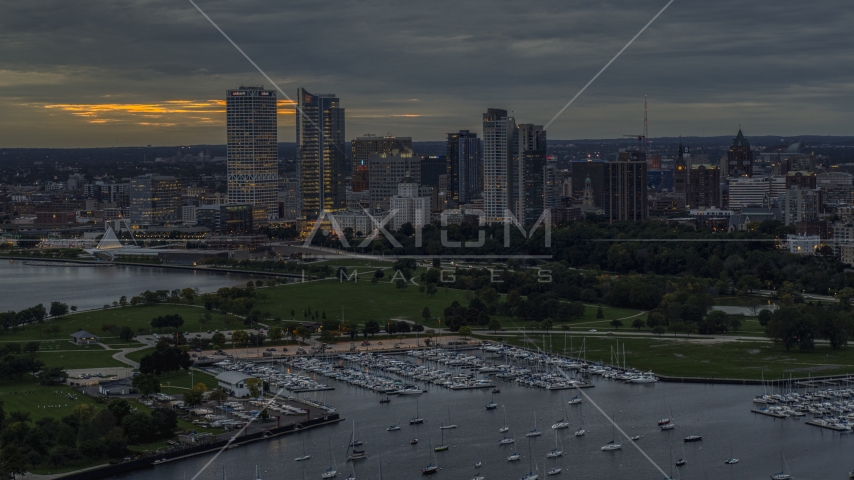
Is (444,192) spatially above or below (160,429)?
above

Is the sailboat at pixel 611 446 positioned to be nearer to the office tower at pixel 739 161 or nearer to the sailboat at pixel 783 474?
the sailboat at pixel 783 474

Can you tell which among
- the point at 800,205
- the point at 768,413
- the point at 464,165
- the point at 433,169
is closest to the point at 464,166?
the point at 464,165

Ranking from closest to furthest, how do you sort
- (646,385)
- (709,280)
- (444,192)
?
1. (646,385)
2. (709,280)
3. (444,192)

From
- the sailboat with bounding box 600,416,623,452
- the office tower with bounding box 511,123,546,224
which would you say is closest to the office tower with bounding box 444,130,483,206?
the office tower with bounding box 511,123,546,224

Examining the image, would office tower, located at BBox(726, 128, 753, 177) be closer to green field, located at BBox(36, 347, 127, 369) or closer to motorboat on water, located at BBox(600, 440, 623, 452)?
green field, located at BBox(36, 347, 127, 369)

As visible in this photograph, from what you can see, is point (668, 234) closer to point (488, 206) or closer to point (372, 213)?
point (488, 206)

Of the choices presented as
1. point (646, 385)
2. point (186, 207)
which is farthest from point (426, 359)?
point (186, 207)
